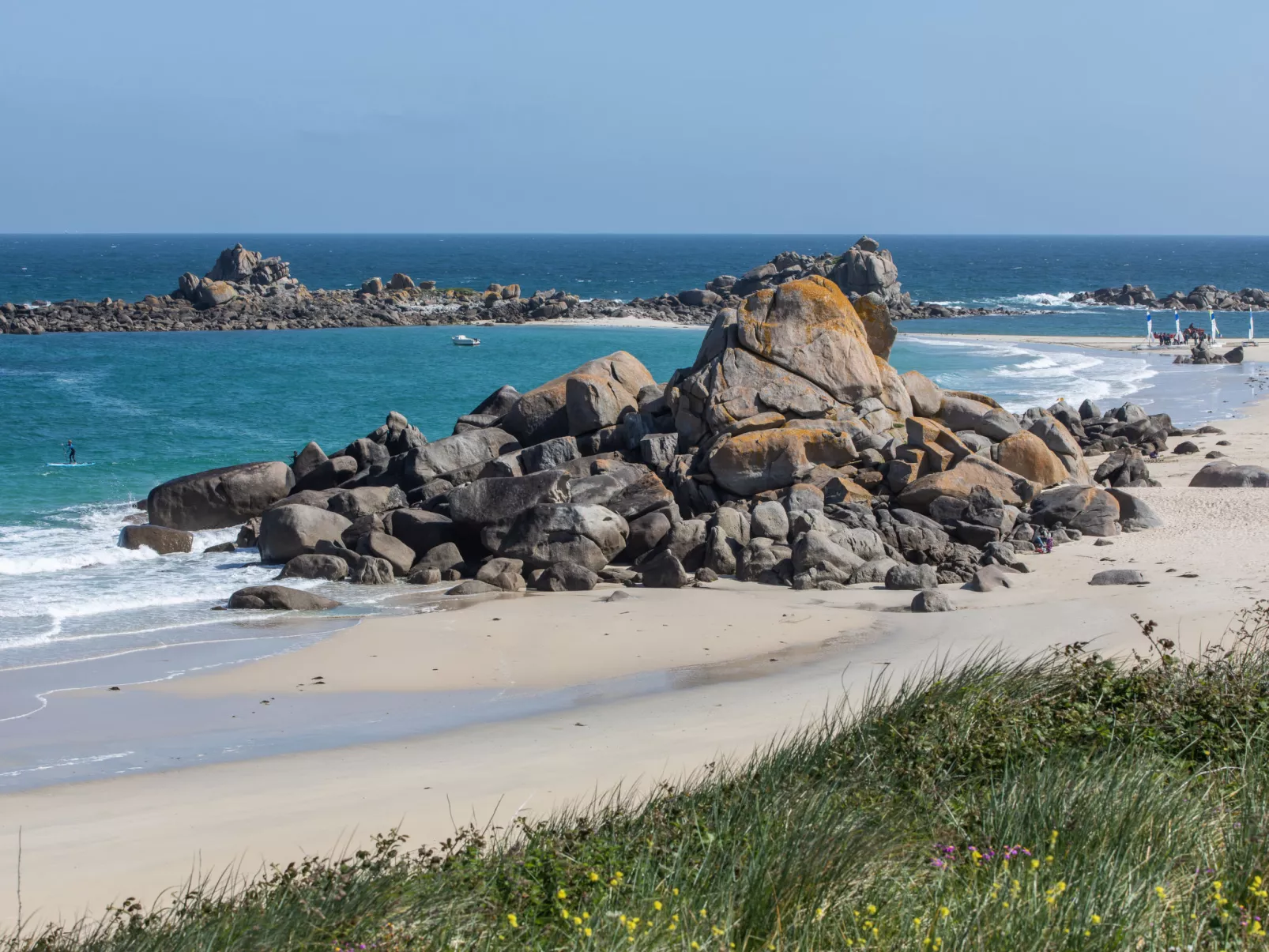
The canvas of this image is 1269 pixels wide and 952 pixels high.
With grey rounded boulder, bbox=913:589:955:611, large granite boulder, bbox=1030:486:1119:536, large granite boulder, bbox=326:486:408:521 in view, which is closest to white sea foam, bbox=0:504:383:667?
large granite boulder, bbox=326:486:408:521

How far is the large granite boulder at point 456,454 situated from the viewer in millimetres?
24641

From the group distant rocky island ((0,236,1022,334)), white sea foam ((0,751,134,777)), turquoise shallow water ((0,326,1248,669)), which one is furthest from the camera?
distant rocky island ((0,236,1022,334))

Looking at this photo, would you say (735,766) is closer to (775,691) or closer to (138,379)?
(775,691)

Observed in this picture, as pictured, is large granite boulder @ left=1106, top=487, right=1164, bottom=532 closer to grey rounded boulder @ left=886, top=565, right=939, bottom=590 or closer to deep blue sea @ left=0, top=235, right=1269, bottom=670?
grey rounded boulder @ left=886, top=565, right=939, bottom=590

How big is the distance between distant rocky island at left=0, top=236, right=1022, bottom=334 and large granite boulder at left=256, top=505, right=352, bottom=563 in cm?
5215

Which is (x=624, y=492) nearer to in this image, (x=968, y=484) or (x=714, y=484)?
(x=714, y=484)

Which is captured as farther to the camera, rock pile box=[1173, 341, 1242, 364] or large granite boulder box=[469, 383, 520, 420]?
rock pile box=[1173, 341, 1242, 364]

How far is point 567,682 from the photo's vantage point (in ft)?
46.6

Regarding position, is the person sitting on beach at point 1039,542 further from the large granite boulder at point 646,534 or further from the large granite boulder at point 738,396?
the large granite boulder at point 646,534

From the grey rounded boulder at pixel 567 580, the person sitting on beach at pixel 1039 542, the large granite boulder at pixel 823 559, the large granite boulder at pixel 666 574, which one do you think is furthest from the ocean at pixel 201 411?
the person sitting on beach at pixel 1039 542

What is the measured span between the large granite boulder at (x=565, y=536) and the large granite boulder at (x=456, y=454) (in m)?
5.13

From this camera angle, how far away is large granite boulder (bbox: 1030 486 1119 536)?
2020 centimetres

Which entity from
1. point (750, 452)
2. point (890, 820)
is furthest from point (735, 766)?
point (750, 452)

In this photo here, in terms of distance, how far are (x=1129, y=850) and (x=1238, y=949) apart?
0.89 metres
